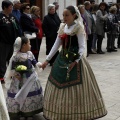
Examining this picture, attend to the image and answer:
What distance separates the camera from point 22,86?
4.36 m

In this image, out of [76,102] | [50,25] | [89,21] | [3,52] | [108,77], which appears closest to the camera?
[76,102]

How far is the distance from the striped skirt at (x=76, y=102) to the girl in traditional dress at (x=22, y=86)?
0.19 m

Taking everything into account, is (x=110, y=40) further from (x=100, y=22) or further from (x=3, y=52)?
(x=3, y=52)

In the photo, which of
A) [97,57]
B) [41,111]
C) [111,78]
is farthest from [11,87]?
[97,57]

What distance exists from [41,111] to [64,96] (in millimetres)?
494

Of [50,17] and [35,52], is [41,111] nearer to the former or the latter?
[35,52]

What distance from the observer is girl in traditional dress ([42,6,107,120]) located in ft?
13.7

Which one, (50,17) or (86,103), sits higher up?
(50,17)

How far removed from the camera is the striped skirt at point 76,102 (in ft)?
13.7

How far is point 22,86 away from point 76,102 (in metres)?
0.75

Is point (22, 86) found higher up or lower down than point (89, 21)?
lower down

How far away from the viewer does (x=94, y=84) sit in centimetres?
435

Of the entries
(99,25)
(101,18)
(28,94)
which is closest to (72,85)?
(28,94)

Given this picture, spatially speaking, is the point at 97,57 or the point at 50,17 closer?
the point at 50,17
